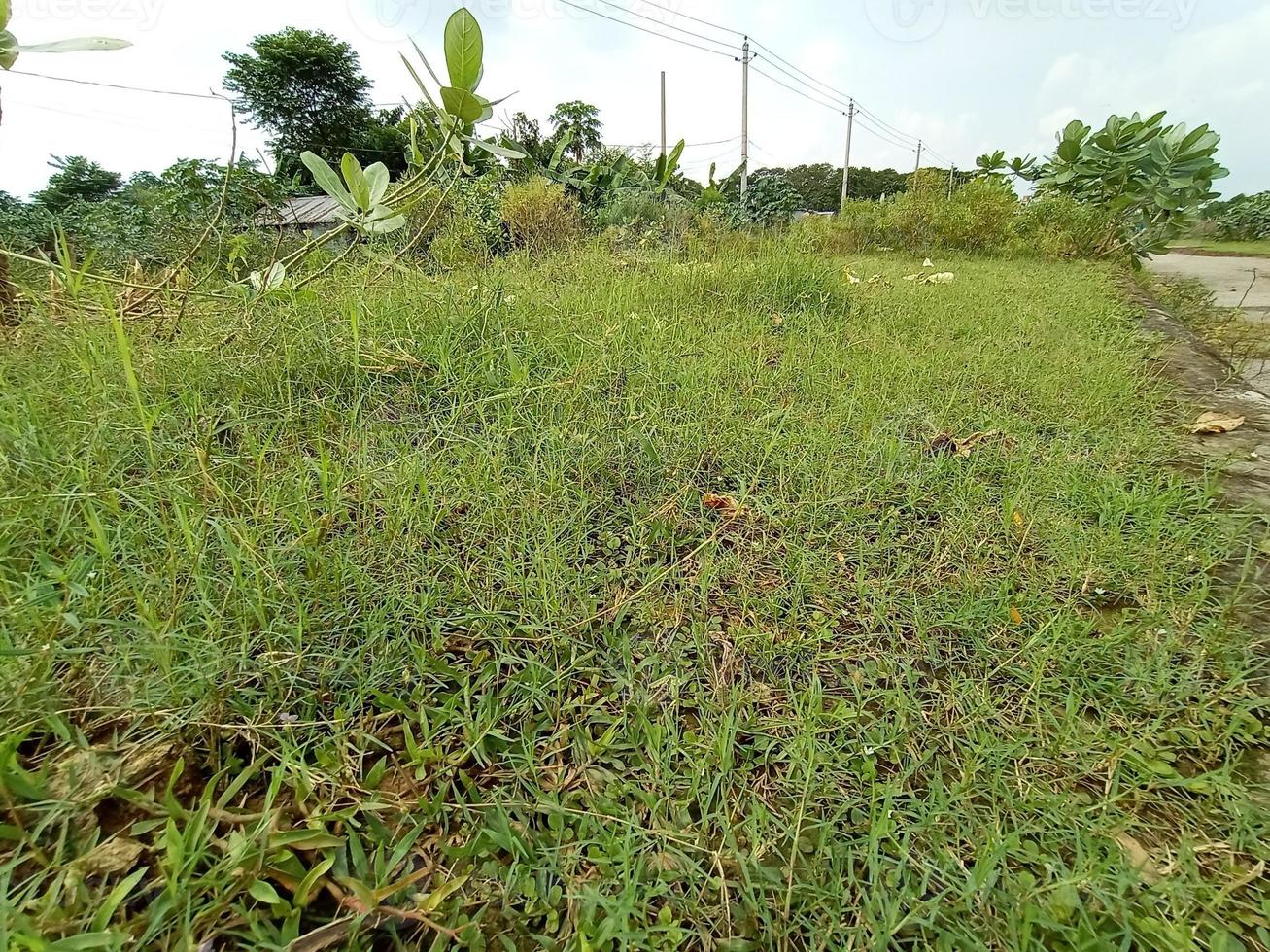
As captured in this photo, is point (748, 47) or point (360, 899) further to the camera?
point (748, 47)

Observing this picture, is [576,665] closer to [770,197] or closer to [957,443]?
[957,443]

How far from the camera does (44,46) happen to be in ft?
3.25

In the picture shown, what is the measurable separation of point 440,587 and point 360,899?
494 mm

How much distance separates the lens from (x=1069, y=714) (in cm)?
87

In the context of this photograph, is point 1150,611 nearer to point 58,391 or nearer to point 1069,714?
point 1069,714

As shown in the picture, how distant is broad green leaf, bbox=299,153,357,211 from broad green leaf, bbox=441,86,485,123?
380 mm

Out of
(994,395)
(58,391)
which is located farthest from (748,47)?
(58,391)

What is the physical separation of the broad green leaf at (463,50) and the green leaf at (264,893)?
1.63 m

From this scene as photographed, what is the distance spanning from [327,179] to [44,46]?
0.56m

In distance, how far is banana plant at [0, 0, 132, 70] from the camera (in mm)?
976

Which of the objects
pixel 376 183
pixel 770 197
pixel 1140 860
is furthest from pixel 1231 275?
pixel 376 183

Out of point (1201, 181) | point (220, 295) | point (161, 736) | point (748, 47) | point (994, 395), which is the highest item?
point (748, 47)

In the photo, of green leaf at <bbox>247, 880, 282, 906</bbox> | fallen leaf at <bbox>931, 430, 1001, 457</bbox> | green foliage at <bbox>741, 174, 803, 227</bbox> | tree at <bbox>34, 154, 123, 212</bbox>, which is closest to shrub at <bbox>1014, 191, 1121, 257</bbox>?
green foliage at <bbox>741, 174, 803, 227</bbox>

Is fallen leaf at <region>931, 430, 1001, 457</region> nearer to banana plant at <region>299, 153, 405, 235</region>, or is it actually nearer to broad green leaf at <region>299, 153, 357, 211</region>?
banana plant at <region>299, 153, 405, 235</region>
